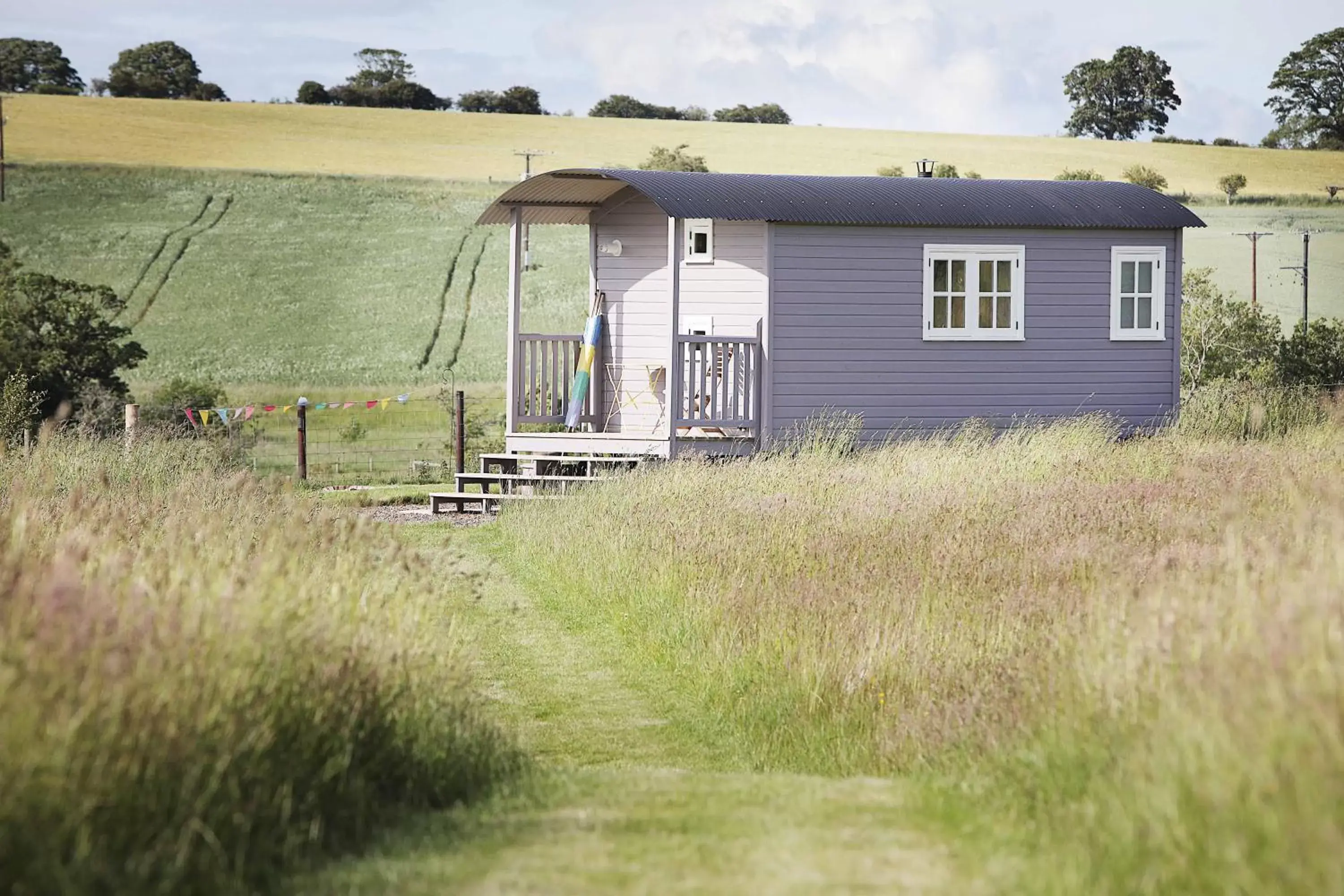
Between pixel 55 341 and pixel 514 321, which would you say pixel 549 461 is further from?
pixel 55 341

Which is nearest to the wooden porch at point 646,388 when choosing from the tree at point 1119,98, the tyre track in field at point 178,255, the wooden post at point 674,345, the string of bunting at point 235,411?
the wooden post at point 674,345

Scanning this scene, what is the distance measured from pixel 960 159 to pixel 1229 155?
1292 cm

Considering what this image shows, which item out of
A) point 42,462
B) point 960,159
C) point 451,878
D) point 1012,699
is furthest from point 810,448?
point 960,159

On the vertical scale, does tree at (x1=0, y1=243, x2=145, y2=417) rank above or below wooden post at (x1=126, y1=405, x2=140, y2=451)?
above

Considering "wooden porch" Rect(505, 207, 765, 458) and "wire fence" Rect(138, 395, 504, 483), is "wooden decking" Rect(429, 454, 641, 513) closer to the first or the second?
"wooden porch" Rect(505, 207, 765, 458)

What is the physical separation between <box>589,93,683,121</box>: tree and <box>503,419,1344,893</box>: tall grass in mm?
73471

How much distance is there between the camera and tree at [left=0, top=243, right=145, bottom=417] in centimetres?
2316

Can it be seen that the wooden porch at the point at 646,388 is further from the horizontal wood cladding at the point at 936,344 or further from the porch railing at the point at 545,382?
the horizontal wood cladding at the point at 936,344

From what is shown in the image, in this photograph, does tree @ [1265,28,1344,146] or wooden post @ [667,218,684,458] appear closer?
wooden post @ [667,218,684,458]

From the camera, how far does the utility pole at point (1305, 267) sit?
40.9m

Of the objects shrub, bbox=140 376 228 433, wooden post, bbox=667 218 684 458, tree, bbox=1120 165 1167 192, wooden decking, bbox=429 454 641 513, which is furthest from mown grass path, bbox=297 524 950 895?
tree, bbox=1120 165 1167 192

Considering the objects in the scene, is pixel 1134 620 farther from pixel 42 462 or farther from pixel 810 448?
pixel 810 448

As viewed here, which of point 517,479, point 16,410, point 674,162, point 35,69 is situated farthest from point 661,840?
point 35,69

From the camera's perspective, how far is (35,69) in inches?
3162
